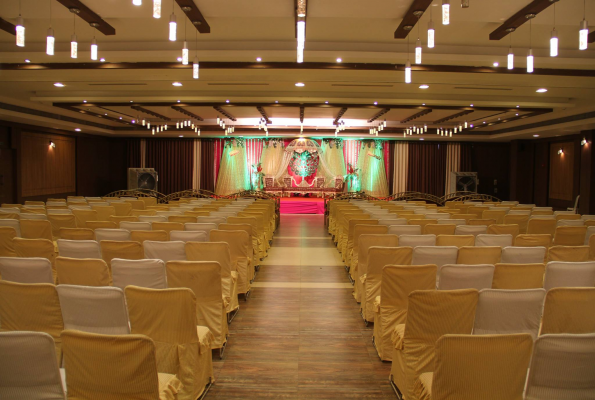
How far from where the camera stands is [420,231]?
6711 millimetres

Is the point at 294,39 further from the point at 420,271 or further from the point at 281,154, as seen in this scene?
the point at 281,154

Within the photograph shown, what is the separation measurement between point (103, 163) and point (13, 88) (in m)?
11.8

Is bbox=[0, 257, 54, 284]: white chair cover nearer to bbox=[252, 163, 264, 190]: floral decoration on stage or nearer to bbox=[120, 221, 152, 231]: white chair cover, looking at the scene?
bbox=[120, 221, 152, 231]: white chair cover

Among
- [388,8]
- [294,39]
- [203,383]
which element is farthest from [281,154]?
[203,383]

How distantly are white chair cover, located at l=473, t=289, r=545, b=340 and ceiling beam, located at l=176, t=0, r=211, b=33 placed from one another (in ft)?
17.1

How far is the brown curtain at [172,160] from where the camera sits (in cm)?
2405

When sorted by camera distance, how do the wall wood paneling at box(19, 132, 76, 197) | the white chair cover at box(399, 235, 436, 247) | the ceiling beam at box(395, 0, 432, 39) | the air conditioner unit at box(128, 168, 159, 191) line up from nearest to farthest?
1. the white chair cover at box(399, 235, 436, 247)
2. the ceiling beam at box(395, 0, 432, 39)
3. the wall wood paneling at box(19, 132, 76, 197)
4. the air conditioner unit at box(128, 168, 159, 191)

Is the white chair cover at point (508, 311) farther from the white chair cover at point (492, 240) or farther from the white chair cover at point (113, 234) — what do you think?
the white chair cover at point (113, 234)

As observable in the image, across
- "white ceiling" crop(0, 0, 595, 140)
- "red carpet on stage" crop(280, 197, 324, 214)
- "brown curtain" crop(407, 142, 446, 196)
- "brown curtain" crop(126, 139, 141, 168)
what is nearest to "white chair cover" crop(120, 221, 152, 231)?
"white ceiling" crop(0, 0, 595, 140)

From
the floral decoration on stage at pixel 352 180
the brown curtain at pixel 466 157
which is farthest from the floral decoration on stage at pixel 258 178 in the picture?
the brown curtain at pixel 466 157

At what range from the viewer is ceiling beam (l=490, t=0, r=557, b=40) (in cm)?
577

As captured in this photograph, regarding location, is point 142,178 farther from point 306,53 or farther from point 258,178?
point 306,53

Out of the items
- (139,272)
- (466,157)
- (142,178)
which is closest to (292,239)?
(139,272)

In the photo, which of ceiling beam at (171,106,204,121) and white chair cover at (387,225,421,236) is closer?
white chair cover at (387,225,421,236)
